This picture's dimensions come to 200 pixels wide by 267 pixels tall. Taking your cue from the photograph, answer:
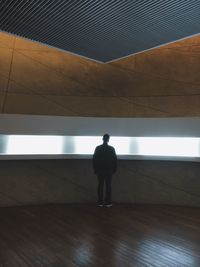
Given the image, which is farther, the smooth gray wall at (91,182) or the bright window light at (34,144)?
the smooth gray wall at (91,182)

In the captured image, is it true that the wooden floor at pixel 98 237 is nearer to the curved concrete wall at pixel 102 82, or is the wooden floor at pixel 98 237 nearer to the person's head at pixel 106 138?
the person's head at pixel 106 138

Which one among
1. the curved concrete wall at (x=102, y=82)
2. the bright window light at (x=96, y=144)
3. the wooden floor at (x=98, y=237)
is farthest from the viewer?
the bright window light at (x=96, y=144)

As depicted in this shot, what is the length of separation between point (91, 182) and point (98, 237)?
241cm

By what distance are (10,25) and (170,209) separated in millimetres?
4574

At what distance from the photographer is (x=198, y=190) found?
5594 millimetres

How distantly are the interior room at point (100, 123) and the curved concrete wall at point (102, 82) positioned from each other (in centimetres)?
2

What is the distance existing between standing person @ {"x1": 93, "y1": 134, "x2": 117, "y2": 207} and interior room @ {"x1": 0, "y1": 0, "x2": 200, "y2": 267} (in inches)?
0.9

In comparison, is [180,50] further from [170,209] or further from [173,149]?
[170,209]

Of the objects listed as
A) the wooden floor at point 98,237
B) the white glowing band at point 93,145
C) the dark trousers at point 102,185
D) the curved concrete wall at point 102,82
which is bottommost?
the wooden floor at point 98,237

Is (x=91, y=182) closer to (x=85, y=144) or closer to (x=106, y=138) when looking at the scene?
(x=85, y=144)

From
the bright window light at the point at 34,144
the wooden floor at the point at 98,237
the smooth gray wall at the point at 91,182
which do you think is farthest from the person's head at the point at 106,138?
the wooden floor at the point at 98,237

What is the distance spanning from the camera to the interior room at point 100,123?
383 centimetres

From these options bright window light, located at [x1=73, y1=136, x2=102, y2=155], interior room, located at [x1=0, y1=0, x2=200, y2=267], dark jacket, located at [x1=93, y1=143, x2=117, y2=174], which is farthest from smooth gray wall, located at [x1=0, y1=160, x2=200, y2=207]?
dark jacket, located at [x1=93, y1=143, x2=117, y2=174]

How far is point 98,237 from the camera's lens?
11.7ft
